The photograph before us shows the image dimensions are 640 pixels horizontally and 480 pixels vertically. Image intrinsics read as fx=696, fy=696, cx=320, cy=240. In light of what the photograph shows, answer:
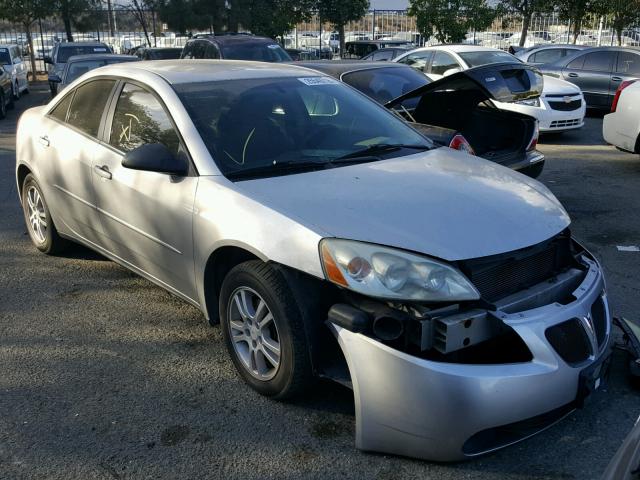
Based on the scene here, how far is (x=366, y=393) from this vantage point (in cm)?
292

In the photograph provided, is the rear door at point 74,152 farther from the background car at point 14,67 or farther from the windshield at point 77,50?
the background car at point 14,67

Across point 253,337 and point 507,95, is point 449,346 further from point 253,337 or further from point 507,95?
point 507,95

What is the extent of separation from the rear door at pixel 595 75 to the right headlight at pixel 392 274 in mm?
12116

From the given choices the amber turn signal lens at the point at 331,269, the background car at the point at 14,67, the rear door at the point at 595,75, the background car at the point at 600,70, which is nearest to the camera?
the amber turn signal lens at the point at 331,269

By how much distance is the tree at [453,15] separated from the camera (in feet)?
81.0

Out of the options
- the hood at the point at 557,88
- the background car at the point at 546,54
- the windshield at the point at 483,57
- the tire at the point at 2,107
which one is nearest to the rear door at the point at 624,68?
the windshield at the point at 483,57

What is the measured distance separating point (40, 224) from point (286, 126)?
8.75 ft

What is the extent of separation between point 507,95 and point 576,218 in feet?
5.27

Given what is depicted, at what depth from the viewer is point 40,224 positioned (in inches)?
226

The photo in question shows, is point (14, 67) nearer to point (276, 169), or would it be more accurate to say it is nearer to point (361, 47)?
point (361, 47)

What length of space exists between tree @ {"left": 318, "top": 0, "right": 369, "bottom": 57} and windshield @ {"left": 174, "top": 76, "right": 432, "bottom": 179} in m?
23.9

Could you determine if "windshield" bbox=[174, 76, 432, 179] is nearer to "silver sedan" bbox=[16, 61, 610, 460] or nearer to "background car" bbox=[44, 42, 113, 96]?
"silver sedan" bbox=[16, 61, 610, 460]

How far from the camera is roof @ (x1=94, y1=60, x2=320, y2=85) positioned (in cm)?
441

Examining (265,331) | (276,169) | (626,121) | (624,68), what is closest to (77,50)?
(624,68)
